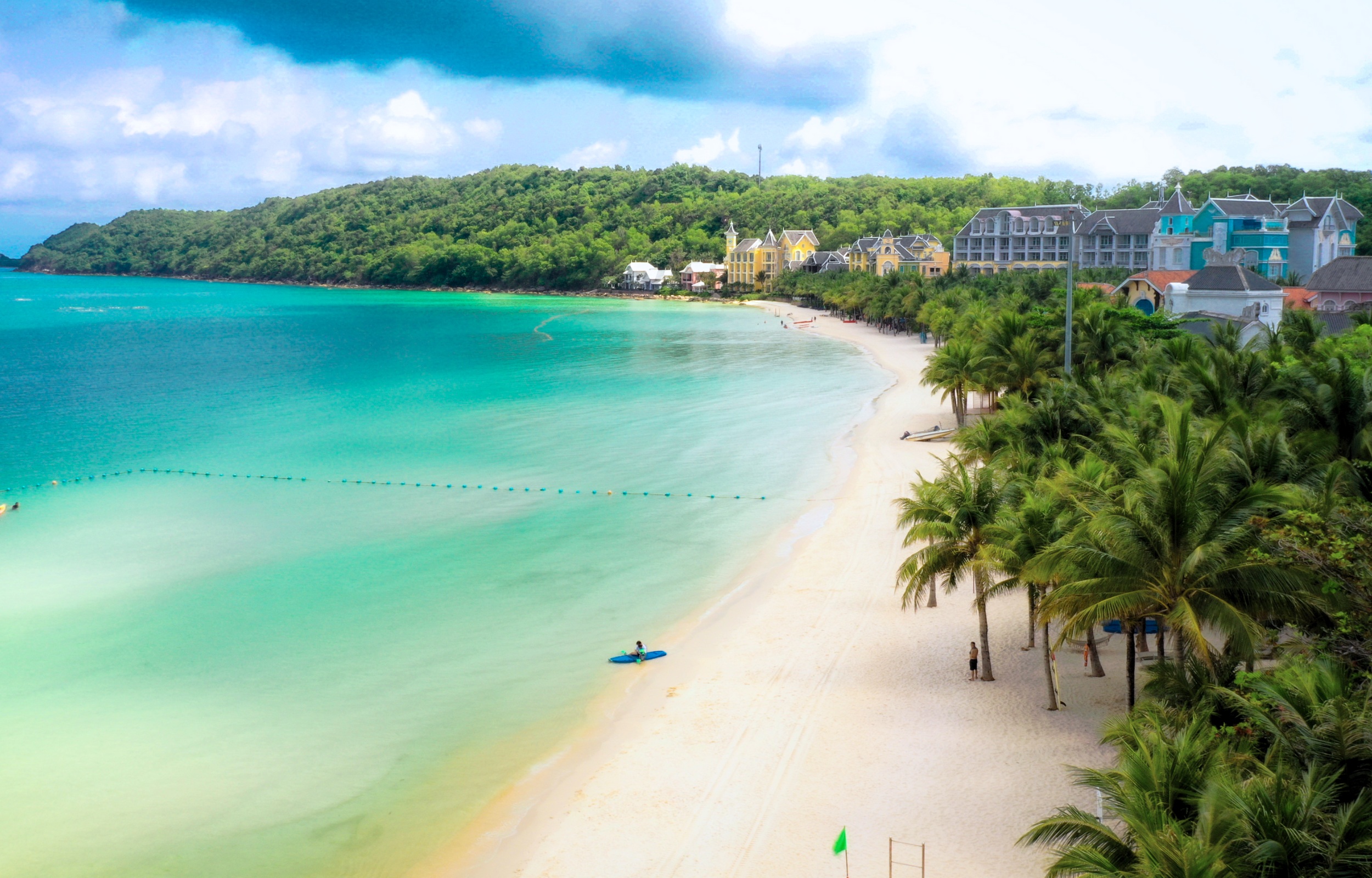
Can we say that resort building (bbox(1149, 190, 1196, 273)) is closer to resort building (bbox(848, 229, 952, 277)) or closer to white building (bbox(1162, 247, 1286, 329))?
white building (bbox(1162, 247, 1286, 329))

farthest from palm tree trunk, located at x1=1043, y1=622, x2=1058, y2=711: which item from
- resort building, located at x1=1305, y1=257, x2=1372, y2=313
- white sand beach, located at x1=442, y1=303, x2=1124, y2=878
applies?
resort building, located at x1=1305, y1=257, x2=1372, y2=313

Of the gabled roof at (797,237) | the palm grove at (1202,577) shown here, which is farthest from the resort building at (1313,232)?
the gabled roof at (797,237)

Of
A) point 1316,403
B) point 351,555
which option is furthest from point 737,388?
point 1316,403

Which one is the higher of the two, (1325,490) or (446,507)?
(1325,490)

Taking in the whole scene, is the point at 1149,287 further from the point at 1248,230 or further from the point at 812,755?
the point at 812,755

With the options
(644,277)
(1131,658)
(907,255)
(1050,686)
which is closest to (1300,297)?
(1050,686)

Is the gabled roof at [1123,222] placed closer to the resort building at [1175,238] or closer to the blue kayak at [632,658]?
the resort building at [1175,238]

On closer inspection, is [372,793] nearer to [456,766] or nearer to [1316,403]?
[456,766]
